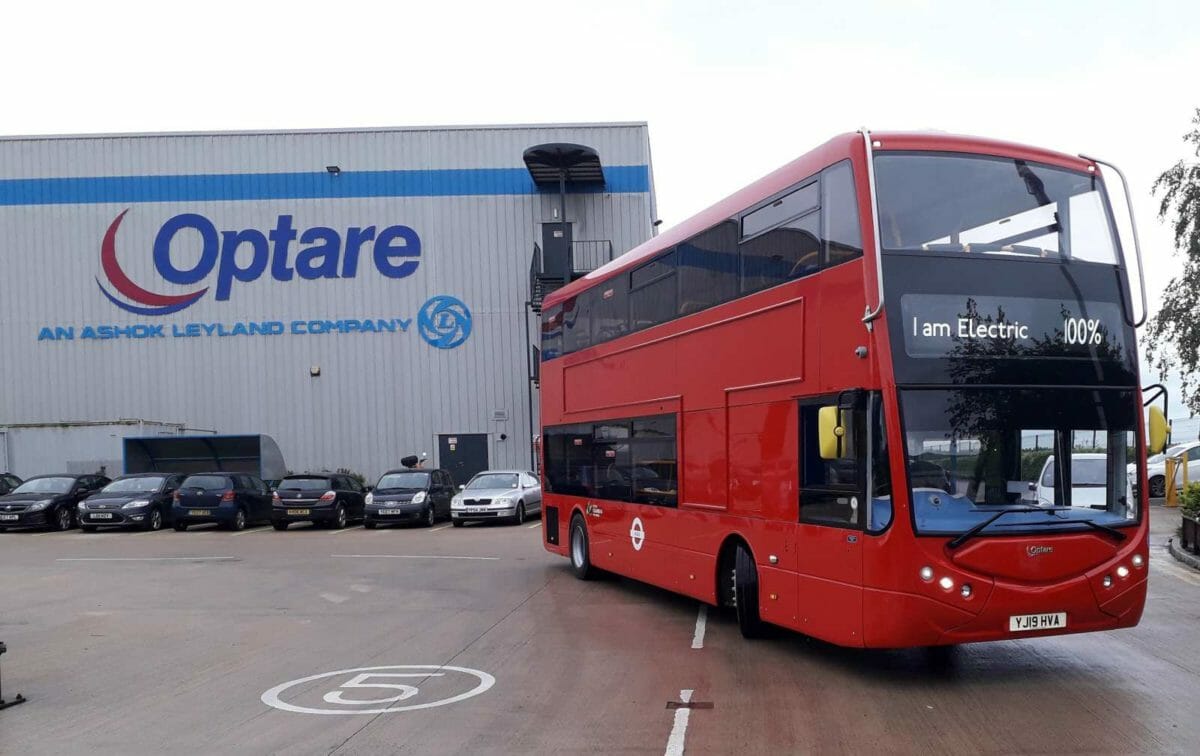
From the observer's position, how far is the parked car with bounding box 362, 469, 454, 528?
26703mm

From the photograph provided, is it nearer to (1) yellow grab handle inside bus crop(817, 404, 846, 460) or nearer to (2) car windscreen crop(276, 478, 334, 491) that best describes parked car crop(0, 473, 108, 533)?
(2) car windscreen crop(276, 478, 334, 491)

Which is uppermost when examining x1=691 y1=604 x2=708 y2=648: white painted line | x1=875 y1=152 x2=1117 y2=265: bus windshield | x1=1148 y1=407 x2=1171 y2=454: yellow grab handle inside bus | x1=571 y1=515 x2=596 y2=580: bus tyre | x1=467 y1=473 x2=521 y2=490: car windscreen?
x1=875 y1=152 x2=1117 y2=265: bus windshield

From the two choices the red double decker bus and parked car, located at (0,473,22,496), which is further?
parked car, located at (0,473,22,496)

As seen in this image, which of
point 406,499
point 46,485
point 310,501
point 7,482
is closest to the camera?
point 310,501

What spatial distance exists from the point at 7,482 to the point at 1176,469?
32501 mm

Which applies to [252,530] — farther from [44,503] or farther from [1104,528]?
[1104,528]

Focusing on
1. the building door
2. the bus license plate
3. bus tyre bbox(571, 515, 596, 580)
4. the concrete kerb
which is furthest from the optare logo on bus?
the bus license plate

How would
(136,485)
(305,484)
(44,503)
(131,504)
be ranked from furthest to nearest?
(136,485) < (305,484) < (44,503) < (131,504)

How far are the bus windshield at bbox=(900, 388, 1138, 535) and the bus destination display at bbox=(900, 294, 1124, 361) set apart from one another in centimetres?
30

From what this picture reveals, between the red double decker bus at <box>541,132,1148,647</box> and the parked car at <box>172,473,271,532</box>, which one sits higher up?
the red double decker bus at <box>541,132,1148,647</box>

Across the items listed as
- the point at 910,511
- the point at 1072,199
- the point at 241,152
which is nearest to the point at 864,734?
the point at 910,511

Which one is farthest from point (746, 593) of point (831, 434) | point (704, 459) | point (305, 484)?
point (305, 484)

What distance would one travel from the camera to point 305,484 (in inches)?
1064

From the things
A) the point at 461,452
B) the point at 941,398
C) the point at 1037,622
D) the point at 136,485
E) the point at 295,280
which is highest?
the point at 295,280
